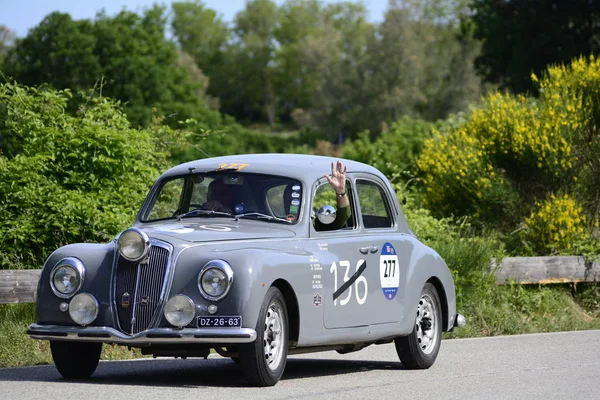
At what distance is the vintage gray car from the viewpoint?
866 centimetres

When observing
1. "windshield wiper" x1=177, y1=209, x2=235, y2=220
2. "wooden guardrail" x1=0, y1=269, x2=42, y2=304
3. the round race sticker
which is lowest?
"wooden guardrail" x1=0, y1=269, x2=42, y2=304

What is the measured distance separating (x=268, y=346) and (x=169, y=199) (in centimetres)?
305

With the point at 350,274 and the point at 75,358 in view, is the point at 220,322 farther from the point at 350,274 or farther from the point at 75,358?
the point at 350,274

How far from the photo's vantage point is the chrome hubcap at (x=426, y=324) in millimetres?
11172

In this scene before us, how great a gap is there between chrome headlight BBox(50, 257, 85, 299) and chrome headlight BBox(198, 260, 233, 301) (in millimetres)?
1017

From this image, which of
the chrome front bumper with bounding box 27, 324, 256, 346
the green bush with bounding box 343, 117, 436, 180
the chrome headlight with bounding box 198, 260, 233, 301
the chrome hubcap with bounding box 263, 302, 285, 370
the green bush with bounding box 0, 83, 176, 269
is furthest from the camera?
the green bush with bounding box 343, 117, 436, 180

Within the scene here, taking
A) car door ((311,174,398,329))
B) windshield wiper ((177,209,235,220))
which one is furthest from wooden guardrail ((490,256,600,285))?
windshield wiper ((177,209,235,220))

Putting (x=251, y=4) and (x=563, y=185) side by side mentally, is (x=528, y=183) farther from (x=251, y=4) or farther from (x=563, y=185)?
(x=251, y=4)

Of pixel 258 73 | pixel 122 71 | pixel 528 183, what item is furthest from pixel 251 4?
pixel 528 183

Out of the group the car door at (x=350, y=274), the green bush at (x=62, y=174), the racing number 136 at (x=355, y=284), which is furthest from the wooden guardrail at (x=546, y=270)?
the racing number 136 at (x=355, y=284)

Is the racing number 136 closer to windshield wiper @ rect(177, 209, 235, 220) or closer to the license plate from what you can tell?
windshield wiper @ rect(177, 209, 235, 220)

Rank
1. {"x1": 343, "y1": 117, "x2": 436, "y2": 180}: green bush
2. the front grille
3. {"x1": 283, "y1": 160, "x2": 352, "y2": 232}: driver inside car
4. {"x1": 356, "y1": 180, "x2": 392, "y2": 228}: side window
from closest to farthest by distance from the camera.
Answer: the front grille
{"x1": 283, "y1": 160, "x2": 352, "y2": 232}: driver inside car
{"x1": 356, "y1": 180, "x2": 392, "y2": 228}: side window
{"x1": 343, "y1": 117, "x2": 436, "y2": 180}: green bush

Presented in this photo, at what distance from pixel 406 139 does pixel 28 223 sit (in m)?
19.2

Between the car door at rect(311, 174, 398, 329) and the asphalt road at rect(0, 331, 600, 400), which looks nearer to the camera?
the asphalt road at rect(0, 331, 600, 400)
